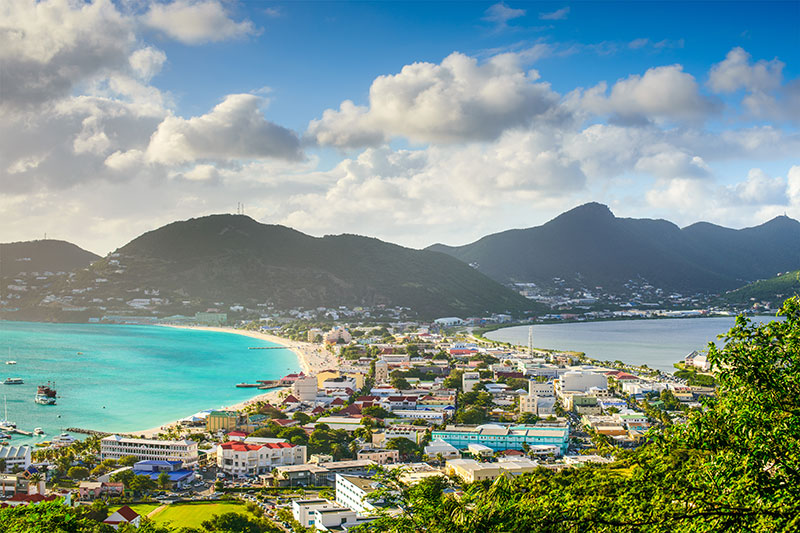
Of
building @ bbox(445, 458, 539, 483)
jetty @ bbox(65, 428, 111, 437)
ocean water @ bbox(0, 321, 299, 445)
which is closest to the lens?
building @ bbox(445, 458, 539, 483)

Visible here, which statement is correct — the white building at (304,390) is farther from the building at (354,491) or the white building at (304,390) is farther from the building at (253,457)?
the building at (354,491)

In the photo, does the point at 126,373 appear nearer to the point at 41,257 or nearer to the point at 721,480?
the point at 721,480

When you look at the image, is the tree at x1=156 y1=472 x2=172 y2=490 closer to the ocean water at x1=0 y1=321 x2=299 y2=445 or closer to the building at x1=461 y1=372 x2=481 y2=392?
the ocean water at x1=0 y1=321 x2=299 y2=445

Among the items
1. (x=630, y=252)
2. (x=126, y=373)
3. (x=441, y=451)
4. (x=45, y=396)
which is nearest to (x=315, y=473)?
(x=441, y=451)

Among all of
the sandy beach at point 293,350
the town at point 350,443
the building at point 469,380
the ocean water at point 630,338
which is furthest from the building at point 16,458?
the ocean water at point 630,338

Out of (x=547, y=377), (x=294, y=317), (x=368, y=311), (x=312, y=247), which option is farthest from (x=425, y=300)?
(x=547, y=377)

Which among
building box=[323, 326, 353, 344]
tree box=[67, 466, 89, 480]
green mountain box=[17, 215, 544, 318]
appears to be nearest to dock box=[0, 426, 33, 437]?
tree box=[67, 466, 89, 480]
